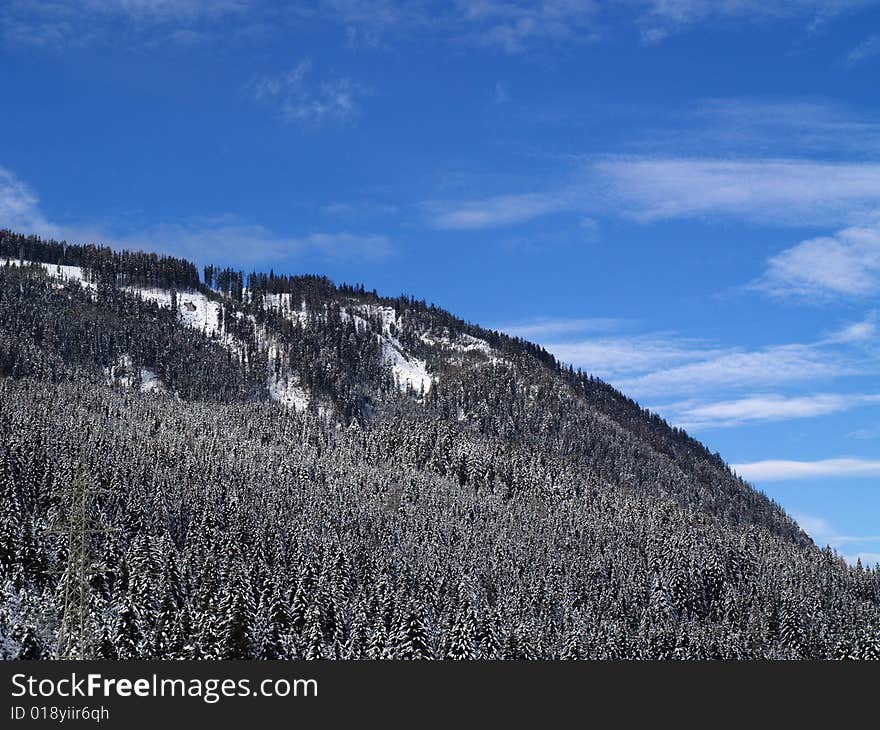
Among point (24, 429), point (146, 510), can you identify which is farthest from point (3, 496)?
point (24, 429)

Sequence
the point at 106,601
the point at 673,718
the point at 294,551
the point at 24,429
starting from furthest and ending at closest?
1. the point at 24,429
2. the point at 294,551
3. the point at 106,601
4. the point at 673,718

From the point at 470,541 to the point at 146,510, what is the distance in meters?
67.0

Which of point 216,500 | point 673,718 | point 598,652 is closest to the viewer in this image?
point 673,718

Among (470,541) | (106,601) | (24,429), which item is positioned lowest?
(106,601)

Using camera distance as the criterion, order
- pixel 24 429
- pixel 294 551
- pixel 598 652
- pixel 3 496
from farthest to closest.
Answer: pixel 24 429, pixel 294 551, pixel 3 496, pixel 598 652

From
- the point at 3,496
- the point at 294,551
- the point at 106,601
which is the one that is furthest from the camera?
the point at 294,551

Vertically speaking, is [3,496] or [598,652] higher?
[3,496]

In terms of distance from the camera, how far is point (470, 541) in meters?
186

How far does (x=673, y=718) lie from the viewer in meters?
52.2

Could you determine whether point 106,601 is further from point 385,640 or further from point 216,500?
point 216,500

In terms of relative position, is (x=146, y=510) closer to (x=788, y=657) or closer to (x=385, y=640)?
(x=385, y=640)

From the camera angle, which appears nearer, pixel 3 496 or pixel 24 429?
pixel 3 496

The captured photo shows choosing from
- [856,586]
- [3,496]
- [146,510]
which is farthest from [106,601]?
[856,586]

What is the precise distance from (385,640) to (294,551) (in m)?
49.4
